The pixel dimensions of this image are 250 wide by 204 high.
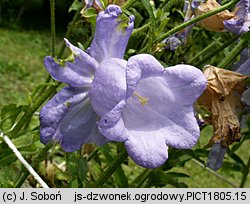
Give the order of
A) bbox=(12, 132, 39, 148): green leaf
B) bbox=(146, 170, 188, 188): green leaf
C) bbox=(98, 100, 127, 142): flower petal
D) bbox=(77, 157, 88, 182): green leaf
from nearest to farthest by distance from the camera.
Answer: bbox=(98, 100, 127, 142): flower petal
bbox=(77, 157, 88, 182): green leaf
bbox=(12, 132, 39, 148): green leaf
bbox=(146, 170, 188, 188): green leaf

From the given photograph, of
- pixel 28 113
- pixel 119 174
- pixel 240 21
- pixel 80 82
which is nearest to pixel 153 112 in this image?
pixel 80 82

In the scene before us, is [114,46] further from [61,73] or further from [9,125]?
[9,125]

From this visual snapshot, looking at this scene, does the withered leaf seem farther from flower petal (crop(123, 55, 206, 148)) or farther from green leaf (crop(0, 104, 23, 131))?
green leaf (crop(0, 104, 23, 131))

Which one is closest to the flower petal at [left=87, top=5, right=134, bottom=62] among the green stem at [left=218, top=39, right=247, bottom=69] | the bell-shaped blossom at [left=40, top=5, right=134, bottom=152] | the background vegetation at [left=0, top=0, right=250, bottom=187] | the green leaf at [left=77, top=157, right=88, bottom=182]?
the bell-shaped blossom at [left=40, top=5, right=134, bottom=152]

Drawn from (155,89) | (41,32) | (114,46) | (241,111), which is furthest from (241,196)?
(41,32)

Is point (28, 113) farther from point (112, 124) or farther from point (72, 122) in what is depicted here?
point (112, 124)

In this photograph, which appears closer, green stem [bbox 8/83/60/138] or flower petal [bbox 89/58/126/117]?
flower petal [bbox 89/58/126/117]

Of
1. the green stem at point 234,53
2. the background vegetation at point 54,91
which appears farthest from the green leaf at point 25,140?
the green stem at point 234,53
